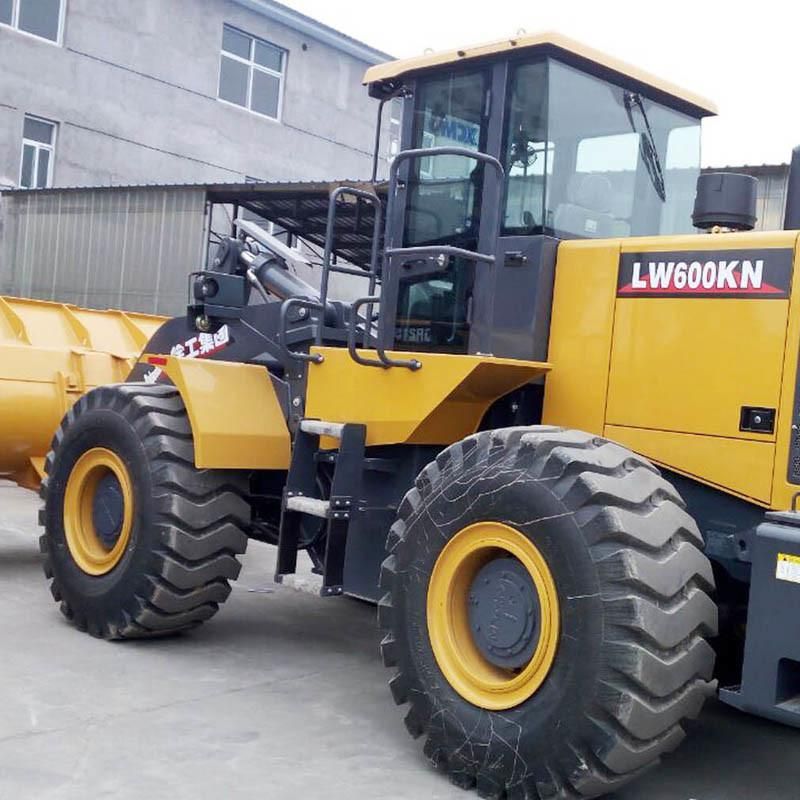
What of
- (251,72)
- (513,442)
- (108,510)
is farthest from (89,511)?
(251,72)

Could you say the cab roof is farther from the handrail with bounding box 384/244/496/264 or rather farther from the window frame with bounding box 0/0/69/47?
the window frame with bounding box 0/0/69/47

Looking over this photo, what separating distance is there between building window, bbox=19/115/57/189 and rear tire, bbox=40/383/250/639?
49.3 ft

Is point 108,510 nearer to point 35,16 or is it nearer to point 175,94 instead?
point 35,16

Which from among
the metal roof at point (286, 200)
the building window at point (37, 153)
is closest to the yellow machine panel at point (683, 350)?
the metal roof at point (286, 200)

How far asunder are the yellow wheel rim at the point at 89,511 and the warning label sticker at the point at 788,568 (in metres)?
3.43

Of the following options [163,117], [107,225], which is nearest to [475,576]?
[107,225]

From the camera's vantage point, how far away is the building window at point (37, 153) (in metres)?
19.7

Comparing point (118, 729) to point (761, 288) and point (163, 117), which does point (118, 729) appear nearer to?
point (761, 288)

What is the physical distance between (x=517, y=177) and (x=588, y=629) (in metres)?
2.15

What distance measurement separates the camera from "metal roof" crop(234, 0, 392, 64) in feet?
74.3

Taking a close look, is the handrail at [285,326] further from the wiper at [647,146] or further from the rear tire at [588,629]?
the wiper at [647,146]

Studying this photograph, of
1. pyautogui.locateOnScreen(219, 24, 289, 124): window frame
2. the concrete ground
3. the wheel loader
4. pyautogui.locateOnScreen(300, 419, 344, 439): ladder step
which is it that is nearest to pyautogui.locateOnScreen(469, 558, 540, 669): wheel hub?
the wheel loader

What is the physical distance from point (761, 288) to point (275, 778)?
250cm

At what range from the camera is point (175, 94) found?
21.5 metres
